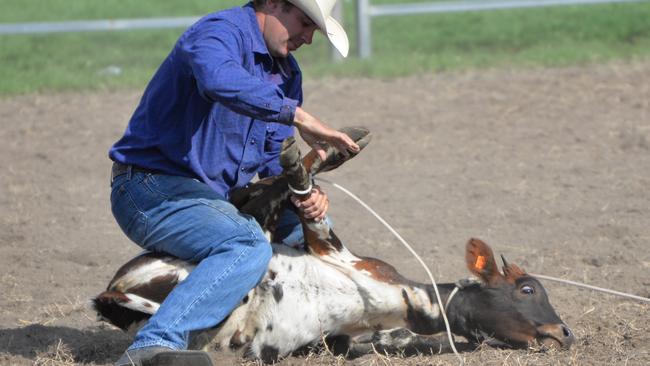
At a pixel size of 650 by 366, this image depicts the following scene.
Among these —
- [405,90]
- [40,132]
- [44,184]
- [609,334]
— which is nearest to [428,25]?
[405,90]

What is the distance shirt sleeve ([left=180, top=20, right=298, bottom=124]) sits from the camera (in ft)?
13.2

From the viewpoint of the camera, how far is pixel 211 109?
14.8 feet

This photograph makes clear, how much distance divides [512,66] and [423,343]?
6.72 meters

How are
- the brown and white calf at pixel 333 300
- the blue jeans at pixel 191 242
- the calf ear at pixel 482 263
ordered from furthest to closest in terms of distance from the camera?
the calf ear at pixel 482 263 → the brown and white calf at pixel 333 300 → the blue jeans at pixel 191 242

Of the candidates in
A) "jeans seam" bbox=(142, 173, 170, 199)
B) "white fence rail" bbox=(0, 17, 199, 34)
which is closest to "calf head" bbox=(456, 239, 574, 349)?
"jeans seam" bbox=(142, 173, 170, 199)

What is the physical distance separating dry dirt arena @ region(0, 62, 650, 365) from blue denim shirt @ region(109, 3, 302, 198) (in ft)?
2.71

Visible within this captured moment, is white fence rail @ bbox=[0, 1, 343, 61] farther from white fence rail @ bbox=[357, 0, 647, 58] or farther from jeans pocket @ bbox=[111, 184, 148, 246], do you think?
jeans pocket @ bbox=[111, 184, 148, 246]

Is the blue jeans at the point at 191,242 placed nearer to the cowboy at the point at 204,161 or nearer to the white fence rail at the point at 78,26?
the cowboy at the point at 204,161

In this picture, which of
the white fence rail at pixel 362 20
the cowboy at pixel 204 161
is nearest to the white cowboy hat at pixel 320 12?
the cowboy at pixel 204 161

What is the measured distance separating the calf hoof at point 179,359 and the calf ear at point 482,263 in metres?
1.31

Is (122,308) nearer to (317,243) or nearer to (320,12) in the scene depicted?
(317,243)

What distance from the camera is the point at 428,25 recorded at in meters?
14.3

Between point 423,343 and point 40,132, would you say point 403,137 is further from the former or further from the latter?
point 423,343

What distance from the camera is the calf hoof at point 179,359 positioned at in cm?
412
